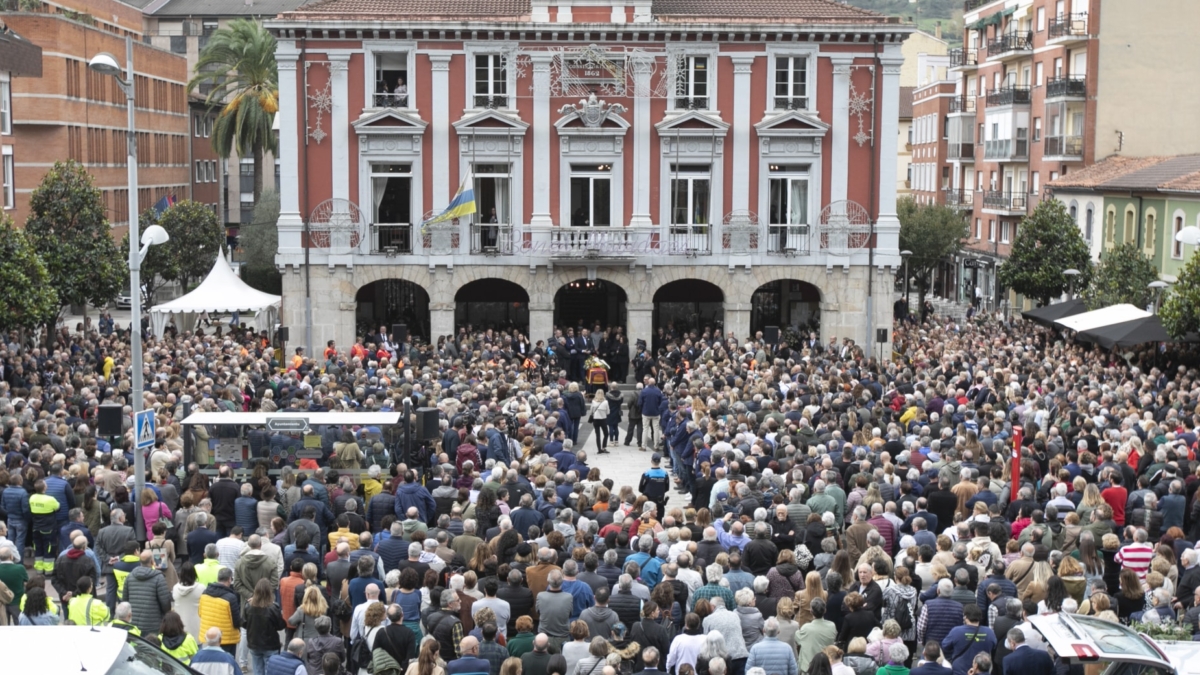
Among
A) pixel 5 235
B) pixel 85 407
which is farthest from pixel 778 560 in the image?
pixel 5 235

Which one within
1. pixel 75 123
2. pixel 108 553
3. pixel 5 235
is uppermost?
pixel 75 123

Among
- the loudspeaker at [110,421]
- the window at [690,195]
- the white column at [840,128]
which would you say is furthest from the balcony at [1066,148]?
the loudspeaker at [110,421]

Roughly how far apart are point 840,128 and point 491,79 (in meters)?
9.21

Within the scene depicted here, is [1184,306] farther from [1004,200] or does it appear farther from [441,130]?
[1004,200]

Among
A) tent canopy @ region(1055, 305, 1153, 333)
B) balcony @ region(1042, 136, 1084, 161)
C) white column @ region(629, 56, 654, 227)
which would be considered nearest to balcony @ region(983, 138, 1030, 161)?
balcony @ region(1042, 136, 1084, 161)

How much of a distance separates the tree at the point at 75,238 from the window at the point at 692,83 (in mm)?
16576

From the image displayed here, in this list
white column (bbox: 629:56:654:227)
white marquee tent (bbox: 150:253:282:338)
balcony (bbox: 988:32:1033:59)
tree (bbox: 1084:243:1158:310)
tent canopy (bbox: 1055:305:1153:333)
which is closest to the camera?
tent canopy (bbox: 1055:305:1153:333)

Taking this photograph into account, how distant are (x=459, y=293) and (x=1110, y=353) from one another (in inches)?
679

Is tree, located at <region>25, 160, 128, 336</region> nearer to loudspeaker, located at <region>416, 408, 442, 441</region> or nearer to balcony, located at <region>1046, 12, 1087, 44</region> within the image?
loudspeaker, located at <region>416, 408, 442, 441</region>

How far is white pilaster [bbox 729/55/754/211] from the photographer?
38281 mm

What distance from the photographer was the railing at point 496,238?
125ft

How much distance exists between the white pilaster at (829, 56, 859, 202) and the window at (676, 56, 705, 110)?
3357 millimetres

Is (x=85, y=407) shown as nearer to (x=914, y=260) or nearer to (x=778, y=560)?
(x=778, y=560)

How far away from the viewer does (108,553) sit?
52.6 ft
